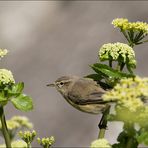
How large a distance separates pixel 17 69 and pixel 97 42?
8.71ft

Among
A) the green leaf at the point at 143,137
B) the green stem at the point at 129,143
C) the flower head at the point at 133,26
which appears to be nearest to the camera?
the green leaf at the point at 143,137

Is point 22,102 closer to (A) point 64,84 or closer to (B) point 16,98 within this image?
(B) point 16,98

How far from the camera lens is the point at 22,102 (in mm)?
3664

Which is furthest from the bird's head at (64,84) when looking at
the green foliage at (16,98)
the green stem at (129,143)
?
the green stem at (129,143)

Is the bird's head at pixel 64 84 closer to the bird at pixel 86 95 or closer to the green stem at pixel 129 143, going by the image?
the bird at pixel 86 95

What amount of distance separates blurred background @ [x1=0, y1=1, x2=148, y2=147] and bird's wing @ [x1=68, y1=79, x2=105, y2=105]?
31.0 ft

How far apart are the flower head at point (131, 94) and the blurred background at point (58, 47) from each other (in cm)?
1155

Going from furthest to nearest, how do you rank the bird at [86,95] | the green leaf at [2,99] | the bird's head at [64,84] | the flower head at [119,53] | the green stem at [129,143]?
the bird's head at [64,84] → the bird at [86,95] → the flower head at [119,53] → the green leaf at [2,99] → the green stem at [129,143]

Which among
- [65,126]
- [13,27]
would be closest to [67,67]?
[65,126]

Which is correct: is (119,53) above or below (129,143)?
above

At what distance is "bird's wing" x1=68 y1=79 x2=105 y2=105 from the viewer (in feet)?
15.3

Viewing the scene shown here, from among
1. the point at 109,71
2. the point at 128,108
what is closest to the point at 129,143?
the point at 128,108

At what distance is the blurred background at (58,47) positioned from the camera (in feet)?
54.0

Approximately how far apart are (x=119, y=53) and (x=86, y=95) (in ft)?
3.85
